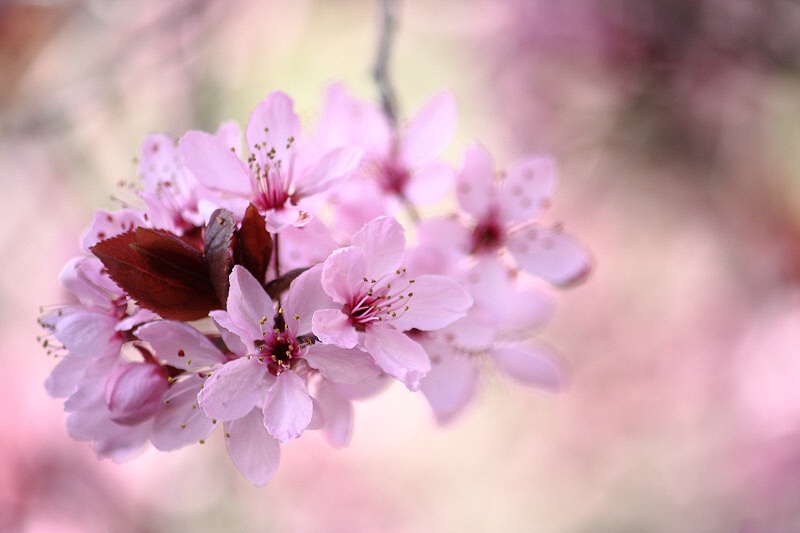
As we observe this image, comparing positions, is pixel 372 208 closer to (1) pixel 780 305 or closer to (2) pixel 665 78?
(2) pixel 665 78

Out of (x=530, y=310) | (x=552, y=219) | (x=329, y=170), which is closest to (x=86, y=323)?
(x=329, y=170)

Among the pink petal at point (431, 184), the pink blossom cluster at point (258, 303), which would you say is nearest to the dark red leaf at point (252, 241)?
the pink blossom cluster at point (258, 303)

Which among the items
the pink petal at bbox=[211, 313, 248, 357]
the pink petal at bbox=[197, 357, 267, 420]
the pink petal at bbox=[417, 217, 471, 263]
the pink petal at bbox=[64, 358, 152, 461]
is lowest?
the pink petal at bbox=[64, 358, 152, 461]

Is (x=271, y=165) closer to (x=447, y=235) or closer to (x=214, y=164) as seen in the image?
(x=214, y=164)

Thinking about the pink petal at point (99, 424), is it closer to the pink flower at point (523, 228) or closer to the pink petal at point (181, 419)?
the pink petal at point (181, 419)

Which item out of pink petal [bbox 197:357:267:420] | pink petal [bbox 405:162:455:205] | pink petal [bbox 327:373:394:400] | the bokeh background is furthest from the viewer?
the bokeh background

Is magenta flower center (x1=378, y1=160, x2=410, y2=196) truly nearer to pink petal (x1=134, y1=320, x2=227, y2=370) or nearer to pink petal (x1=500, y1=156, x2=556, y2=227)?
pink petal (x1=500, y1=156, x2=556, y2=227)

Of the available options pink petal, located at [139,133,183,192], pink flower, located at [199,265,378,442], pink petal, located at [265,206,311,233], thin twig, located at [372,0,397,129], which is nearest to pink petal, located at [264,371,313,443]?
pink flower, located at [199,265,378,442]
